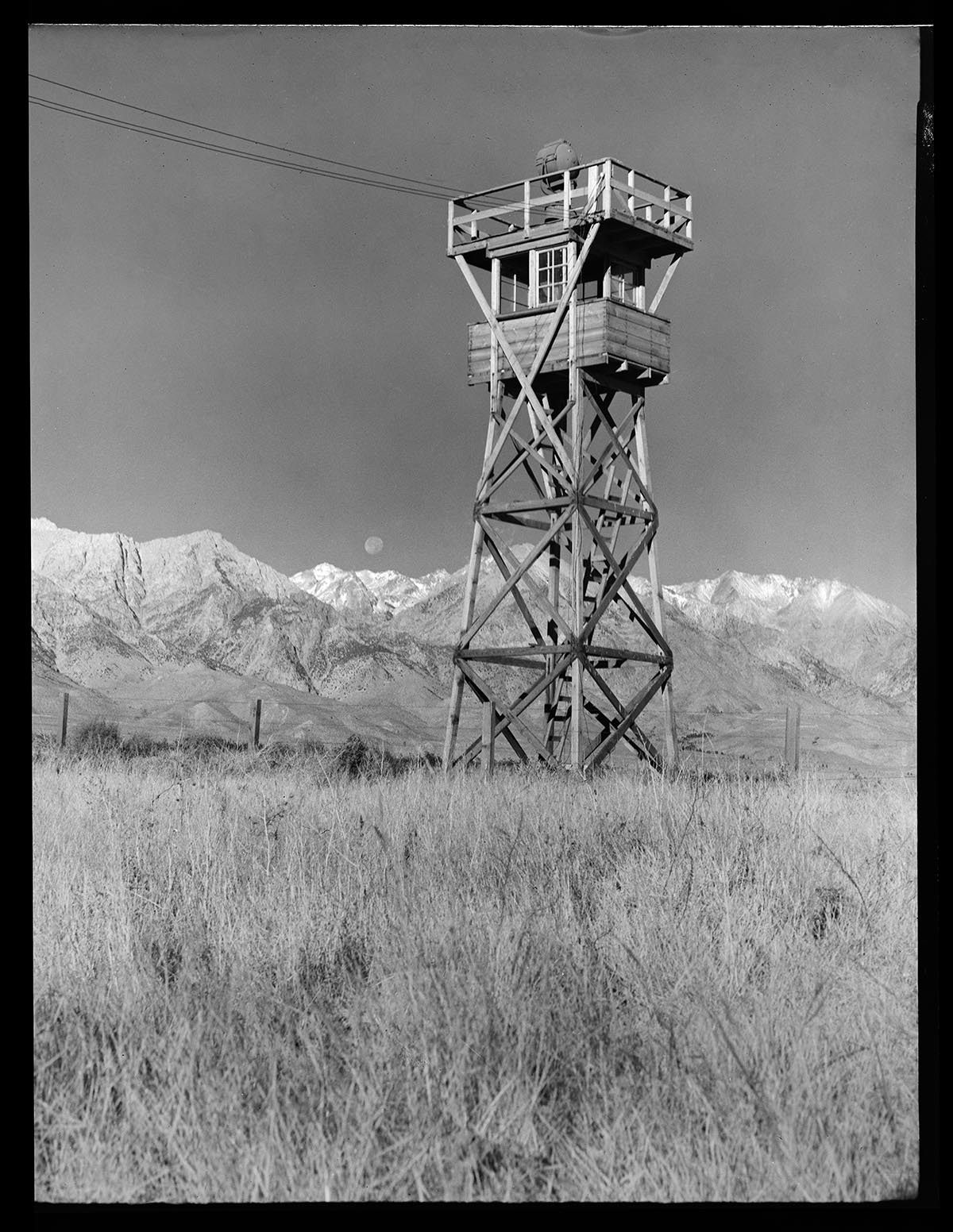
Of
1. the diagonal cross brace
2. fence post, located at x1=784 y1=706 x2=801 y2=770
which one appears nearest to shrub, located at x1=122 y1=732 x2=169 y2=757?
the diagonal cross brace

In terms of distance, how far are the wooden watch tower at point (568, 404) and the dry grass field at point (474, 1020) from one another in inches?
299

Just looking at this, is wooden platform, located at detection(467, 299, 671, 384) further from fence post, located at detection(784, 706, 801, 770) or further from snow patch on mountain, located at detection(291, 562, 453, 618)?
snow patch on mountain, located at detection(291, 562, 453, 618)

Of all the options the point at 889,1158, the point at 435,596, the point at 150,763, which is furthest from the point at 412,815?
the point at 435,596

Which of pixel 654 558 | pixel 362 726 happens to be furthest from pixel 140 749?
pixel 362 726

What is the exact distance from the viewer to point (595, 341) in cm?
1481

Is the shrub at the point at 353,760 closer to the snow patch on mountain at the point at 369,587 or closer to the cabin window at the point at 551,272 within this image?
the cabin window at the point at 551,272

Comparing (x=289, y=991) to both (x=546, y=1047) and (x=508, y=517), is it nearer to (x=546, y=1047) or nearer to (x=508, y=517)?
(x=546, y=1047)

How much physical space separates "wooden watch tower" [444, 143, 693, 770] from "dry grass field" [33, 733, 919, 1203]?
759cm

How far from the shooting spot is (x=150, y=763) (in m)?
13.8

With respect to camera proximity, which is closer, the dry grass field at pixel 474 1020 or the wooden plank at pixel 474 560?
the dry grass field at pixel 474 1020

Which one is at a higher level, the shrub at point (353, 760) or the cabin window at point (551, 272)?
the cabin window at point (551, 272)

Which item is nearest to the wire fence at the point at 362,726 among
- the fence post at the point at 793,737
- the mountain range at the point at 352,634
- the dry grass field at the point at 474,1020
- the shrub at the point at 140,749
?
the mountain range at the point at 352,634

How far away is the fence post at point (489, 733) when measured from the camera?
14413mm

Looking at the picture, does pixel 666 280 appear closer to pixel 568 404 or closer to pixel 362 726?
pixel 568 404
